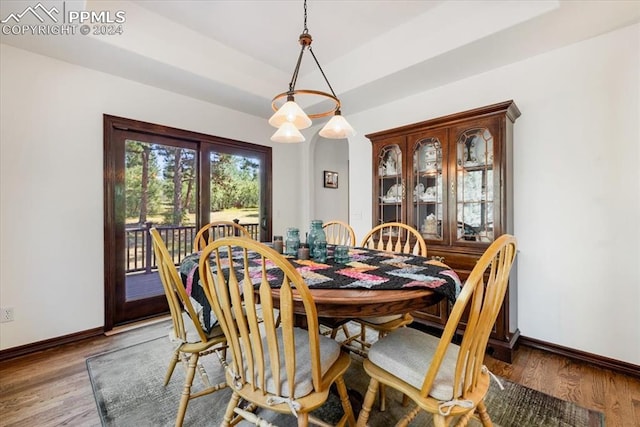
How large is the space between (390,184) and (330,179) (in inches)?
88.5

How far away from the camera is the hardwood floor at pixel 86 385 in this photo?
5.21 feet

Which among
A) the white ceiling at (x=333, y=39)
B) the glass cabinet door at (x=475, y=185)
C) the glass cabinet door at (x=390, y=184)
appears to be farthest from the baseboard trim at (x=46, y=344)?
the glass cabinet door at (x=475, y=185)

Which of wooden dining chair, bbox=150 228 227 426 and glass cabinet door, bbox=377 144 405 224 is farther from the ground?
glass cabinet door, bbox=377 144 405 224

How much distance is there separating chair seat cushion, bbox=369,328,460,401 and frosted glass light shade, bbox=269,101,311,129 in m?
1.38

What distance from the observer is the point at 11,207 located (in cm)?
225

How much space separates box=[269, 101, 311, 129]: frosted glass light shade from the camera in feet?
5.84

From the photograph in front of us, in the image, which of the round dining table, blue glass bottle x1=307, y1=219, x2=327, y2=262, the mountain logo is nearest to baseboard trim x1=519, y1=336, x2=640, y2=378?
the round dining table

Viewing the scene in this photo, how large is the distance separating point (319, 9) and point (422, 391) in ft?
8.92

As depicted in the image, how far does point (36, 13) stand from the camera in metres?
1.96

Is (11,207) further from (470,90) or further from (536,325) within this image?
(536,325)

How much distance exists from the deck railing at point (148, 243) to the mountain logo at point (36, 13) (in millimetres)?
1820

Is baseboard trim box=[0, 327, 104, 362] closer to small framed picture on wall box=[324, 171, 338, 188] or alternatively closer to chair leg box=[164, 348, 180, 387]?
chair leg box=[164, 348, 180, 387]

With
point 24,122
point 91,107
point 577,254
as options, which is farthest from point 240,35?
point 577,254

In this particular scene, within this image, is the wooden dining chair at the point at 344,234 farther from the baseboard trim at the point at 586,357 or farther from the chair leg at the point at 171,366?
the baseboard trim at the point at 586,357
